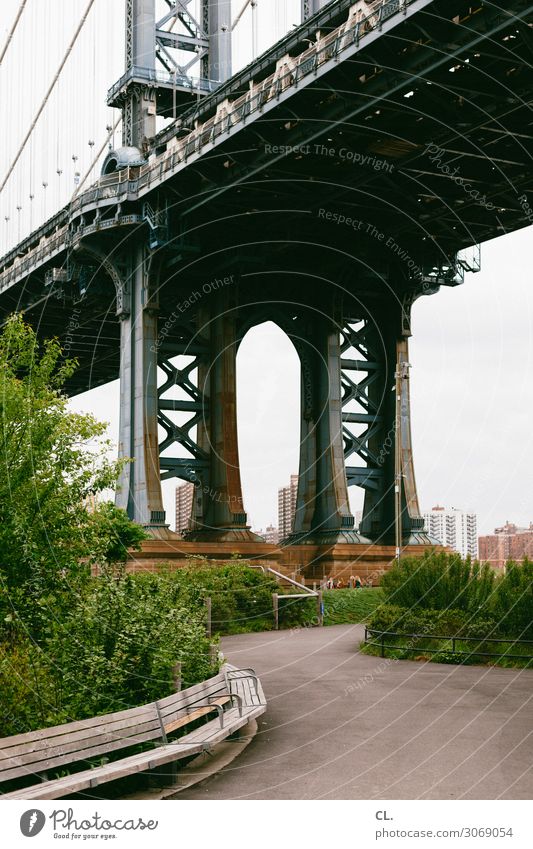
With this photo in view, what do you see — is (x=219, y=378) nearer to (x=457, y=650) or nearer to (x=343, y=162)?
(x=343, y=162)

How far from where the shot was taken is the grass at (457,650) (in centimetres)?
2219

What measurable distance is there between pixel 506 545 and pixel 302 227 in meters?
26.4

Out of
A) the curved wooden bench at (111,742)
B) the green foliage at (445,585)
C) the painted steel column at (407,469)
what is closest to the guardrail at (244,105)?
the green foliage at (445,585)

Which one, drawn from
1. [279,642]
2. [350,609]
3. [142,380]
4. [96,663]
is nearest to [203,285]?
[142,380]

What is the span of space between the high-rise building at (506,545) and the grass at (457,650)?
6.24 ft

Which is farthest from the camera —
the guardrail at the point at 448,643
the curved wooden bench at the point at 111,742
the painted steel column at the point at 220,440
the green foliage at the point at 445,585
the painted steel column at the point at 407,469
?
the painted steel column at the point at 407,469

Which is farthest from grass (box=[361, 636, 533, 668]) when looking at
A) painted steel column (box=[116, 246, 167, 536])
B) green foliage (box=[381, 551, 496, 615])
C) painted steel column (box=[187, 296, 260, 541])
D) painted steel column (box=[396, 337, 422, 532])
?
painted steel column (box=[396, 337, 422, 532])

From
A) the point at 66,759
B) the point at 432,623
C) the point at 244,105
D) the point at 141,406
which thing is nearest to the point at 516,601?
the point at 432,623

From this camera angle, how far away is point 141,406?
44.3m

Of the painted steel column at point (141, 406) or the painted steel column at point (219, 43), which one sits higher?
the painted steel column at point (219, 43)

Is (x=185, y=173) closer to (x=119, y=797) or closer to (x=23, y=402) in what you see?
(x=23, y=402)

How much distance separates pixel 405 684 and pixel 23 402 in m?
8.51

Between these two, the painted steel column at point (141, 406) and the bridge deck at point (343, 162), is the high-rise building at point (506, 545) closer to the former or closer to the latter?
the bridge deck at point (343, 162)

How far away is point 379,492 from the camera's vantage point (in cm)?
5228
